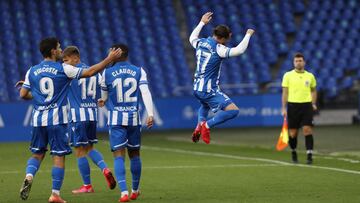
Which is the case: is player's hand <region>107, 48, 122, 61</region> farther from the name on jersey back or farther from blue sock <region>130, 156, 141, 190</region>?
blue sock <region>130, 156, 141, 190</region>

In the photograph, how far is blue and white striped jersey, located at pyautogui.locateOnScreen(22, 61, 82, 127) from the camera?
1098 cm

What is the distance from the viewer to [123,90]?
37.0ft

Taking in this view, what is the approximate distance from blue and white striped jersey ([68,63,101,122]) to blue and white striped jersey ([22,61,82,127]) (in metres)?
1.75

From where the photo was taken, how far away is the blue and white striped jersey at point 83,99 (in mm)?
12898

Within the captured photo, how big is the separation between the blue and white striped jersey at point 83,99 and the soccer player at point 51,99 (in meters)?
1.69

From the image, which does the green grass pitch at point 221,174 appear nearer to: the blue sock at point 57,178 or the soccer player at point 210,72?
the blue sock at point 57,178

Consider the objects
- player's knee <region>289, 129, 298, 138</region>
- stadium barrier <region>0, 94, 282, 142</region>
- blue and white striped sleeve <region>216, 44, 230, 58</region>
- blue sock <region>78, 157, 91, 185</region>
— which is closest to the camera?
blue sock <region>78, 157, 91, 185</region>

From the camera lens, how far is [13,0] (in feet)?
112

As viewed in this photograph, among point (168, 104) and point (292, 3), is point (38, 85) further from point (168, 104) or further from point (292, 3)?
point (292, 3)

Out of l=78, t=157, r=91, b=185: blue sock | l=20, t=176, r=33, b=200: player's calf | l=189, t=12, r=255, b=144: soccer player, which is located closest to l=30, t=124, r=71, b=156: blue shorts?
l=20, t=176, r=33, b=200: player's calf

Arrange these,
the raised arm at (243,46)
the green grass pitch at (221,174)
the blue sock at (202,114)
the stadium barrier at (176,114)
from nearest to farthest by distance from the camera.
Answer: the green grass pitch at (221,174)
the raised arm at (243,46)
the blue sock at (202,114)
the stadium barrier at (176,114)

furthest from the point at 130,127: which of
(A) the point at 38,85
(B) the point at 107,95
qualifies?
(A) the point at 38,85

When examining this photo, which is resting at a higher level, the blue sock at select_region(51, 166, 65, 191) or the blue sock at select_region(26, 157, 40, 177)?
the blue sock at select_region(26, 157, 40, 177)

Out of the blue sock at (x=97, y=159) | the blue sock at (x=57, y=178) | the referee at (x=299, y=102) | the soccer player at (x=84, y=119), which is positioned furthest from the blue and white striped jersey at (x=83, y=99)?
the referee at (x=299, y=102)
